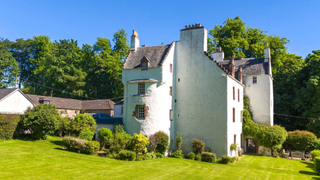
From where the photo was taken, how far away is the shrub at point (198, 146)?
2572cm

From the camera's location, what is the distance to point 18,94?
30469 mm

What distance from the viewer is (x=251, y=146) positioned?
110ft

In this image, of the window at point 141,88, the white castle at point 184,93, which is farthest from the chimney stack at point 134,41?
the window at point 141,88

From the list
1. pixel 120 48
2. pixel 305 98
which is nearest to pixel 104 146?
pixel 305 98

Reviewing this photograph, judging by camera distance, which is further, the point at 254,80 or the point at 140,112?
the point at 254,80

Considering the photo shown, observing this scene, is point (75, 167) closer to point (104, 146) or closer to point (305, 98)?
point (104, 146)

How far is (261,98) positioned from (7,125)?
32236mm

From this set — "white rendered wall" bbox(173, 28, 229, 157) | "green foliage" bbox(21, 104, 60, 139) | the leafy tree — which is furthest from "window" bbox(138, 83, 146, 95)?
the leafy tree

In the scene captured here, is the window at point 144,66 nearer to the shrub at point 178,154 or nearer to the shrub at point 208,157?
the shrub at point 178,154

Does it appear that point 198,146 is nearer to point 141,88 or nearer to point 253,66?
point 141,88

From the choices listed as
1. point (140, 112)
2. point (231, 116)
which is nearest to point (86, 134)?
point (140, 112)

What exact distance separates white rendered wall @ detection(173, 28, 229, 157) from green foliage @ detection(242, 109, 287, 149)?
8324mm

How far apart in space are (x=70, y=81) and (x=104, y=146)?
39299 millimetres

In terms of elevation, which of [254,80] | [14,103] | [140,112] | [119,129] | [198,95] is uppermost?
[254,80]
